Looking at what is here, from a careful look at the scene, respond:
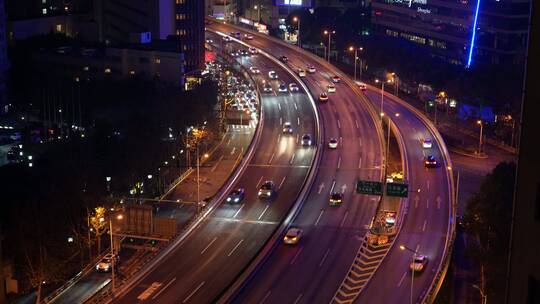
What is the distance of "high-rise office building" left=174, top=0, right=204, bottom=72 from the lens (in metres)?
98.4

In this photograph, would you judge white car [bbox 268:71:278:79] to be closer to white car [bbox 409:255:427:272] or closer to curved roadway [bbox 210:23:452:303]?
A: curved roadway [bbox 210:23:452:303]

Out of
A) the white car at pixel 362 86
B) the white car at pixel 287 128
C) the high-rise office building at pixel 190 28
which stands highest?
the high-rise office building at pixel 190 28

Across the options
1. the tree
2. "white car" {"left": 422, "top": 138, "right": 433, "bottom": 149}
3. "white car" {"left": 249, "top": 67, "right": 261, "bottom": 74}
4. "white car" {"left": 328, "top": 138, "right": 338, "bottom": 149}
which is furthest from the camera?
"white car" {"left": 249, "top": 67, "right": 261, "bottom": 74}

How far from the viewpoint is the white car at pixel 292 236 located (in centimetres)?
4175

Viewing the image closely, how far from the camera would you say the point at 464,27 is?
332ft

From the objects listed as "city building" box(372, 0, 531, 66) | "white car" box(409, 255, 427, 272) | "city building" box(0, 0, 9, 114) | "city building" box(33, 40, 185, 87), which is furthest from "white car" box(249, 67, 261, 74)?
"white car" box(409, 255, 427, 272)

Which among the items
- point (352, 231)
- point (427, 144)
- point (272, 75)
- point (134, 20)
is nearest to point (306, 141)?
point (427, 144)

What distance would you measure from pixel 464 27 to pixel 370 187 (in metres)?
65.6

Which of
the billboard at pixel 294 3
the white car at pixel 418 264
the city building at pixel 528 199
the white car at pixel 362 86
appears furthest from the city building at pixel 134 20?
the city building at pixel 528 199

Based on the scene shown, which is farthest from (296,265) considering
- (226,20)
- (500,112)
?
(226,20)

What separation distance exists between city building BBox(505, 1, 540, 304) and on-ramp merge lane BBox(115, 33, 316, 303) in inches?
1117

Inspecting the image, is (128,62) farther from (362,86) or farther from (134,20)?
(362,86)

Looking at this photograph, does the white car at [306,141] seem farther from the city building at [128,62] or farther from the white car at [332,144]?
the city building at [128,62]

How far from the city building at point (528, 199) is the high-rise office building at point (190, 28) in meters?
92.5
